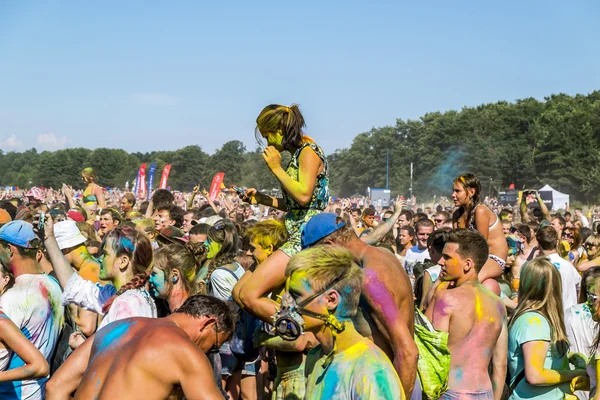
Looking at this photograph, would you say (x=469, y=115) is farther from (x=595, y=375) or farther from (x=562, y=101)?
(x=595, y=375)

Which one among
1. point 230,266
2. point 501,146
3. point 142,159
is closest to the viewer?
point 230,266

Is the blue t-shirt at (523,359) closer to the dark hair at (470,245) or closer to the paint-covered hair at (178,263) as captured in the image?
the dark hair at (470,245)

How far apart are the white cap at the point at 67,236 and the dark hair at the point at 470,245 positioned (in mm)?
3693

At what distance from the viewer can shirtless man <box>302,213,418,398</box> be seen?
3660 mm

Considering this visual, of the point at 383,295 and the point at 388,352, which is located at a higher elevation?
the point at 383,295

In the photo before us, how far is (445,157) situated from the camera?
8756 centimetres

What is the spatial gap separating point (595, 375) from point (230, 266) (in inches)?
135

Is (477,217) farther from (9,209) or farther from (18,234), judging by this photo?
(9,209)

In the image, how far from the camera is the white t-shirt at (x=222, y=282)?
6539mm

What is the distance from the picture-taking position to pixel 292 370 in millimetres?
5340

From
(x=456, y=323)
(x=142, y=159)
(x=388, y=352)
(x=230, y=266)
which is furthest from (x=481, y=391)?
(x=142, y=159)

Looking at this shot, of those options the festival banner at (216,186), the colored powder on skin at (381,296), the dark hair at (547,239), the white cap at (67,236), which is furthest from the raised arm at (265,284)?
the festival banner at (216,186)

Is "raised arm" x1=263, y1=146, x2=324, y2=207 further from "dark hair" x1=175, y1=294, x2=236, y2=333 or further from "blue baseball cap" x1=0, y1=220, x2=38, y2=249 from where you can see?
"blue baseball cap" x1=0, y1=220, x2=38, y2=249

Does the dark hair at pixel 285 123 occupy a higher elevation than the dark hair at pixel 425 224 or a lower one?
higher
